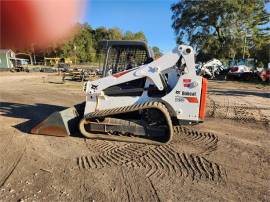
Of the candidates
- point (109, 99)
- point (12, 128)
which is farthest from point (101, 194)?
point (12, 128)

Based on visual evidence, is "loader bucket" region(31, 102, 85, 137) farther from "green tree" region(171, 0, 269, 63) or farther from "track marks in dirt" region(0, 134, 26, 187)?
"green tree" region(171, 0, 269, 63)

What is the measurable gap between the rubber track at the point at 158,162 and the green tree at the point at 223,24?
27.2m

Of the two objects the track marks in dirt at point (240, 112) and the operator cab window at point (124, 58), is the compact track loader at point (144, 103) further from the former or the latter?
the track marks in dirt at point (240, 112)

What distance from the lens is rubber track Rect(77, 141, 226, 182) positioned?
153 inches

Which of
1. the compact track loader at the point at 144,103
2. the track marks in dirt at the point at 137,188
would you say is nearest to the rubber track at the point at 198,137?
the compact track loader at the point at 144,103

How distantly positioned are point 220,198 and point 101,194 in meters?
1.40

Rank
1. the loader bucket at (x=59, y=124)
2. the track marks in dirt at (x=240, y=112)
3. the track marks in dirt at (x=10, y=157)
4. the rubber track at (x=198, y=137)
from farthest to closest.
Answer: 1. the track marks in dirt at (x=240, y=112)
2. the loader bucket at (x=59, y=124)
3. the rubber track at (x=198, y=137)
4. the track marks in dirt at (x=10, y=157)

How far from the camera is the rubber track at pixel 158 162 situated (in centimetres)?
388

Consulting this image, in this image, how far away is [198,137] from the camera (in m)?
5.53

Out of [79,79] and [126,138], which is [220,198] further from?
[79,79]

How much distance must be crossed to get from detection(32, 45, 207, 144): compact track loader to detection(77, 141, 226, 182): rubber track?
46 cm

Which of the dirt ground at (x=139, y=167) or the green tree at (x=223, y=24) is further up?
the green tree at (x=223, y=24)

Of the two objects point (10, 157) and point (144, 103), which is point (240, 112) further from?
point (10, 157)

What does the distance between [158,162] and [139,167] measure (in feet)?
1.15
